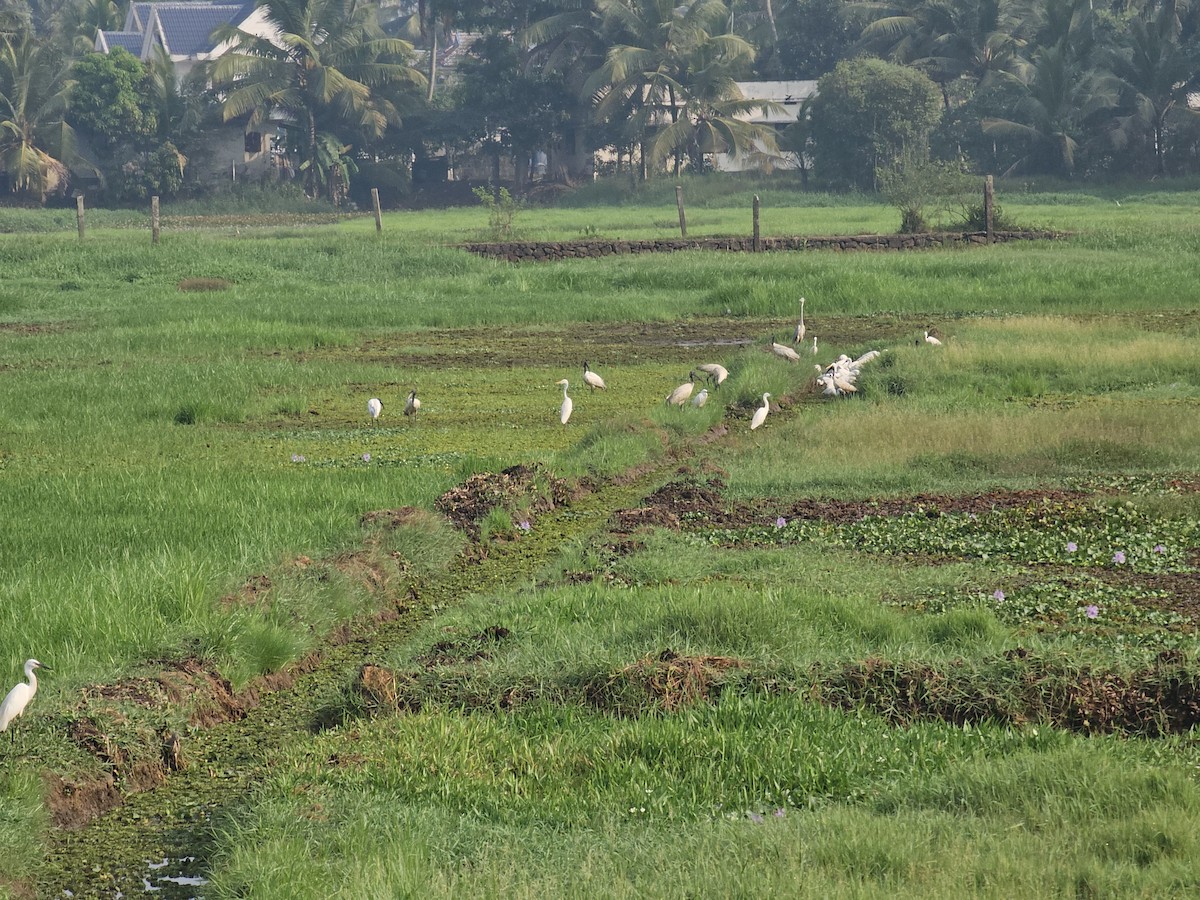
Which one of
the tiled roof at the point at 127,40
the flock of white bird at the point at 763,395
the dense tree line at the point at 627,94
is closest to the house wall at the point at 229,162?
the dense tree line at the point at 627,94

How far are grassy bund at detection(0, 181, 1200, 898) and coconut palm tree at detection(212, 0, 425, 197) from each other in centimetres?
3562

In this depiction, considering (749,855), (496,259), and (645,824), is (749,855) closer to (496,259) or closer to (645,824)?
Result: (645,824)

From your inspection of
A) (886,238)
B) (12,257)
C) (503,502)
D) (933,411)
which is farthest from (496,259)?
(503,502)

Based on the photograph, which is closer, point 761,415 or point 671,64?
point 761,415

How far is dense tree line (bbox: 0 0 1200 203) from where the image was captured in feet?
160

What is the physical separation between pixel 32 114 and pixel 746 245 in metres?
31.9

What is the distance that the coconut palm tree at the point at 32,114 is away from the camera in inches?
2019

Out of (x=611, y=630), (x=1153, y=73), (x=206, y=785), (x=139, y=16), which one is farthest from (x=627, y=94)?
(x=206, y=785)

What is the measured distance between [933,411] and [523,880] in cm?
1001

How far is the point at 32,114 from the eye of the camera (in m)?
52.6

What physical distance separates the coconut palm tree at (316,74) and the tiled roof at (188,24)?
1136cm

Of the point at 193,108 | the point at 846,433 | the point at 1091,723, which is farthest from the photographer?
the point at 193,108

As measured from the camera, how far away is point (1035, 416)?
13328 millimetres

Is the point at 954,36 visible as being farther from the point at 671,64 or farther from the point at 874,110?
the point at 671,64
